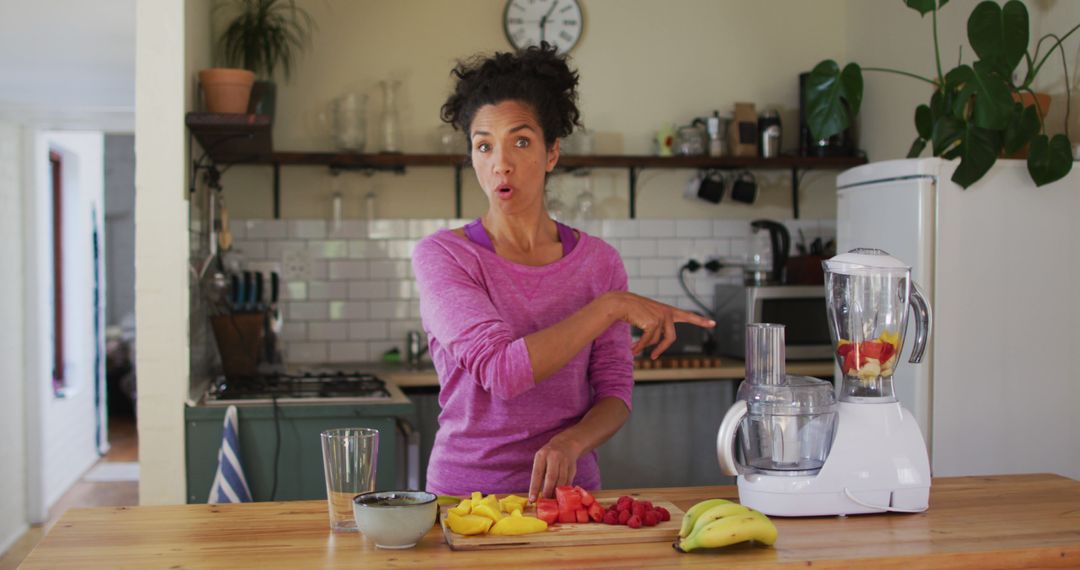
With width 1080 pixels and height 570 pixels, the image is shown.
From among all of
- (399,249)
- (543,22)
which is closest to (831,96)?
(543,22)

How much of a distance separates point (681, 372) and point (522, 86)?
2498 mm

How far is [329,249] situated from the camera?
457cm

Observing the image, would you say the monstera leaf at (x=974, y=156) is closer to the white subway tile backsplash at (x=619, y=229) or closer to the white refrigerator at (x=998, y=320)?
the white refrigerator at (x=998, y=320)

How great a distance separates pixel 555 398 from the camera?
1.87m

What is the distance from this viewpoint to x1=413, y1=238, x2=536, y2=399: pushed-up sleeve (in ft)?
5.35

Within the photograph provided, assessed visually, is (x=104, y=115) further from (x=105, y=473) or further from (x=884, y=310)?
(x=884, y=310)

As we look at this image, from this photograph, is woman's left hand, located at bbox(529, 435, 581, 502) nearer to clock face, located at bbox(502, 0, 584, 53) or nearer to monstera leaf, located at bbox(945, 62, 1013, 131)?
monstera leaf, located at bbox(945, 62, 1013, 131)

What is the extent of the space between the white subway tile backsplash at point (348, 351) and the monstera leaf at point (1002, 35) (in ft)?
8.82

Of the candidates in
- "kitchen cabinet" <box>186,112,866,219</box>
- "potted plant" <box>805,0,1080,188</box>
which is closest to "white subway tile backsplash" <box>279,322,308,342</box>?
"kitchen cabinet" <box>186,112,866,219</box>

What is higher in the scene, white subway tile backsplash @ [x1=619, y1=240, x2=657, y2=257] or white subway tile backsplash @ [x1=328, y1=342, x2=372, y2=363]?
white subway tile backsplash @ [x1=619, y1=240, x2=657, y2=257]

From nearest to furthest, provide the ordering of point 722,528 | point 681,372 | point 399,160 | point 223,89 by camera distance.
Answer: point 722,528 < point 223,89 < point 681,372 < point 399,160

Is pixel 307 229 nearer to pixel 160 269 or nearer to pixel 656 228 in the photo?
pixel 160 269

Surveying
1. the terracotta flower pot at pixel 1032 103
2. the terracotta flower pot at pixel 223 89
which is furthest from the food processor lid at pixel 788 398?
the terracotta flower pot at pixel 223 89

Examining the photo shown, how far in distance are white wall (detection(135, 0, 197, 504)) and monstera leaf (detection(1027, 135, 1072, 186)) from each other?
261cm
